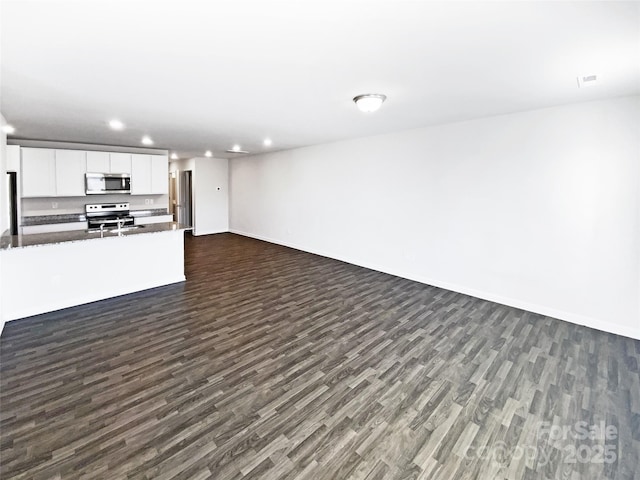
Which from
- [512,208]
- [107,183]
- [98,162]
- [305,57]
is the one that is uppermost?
[305,57]

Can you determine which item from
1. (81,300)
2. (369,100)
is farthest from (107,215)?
(369,100)

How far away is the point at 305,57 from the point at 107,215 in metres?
6.77

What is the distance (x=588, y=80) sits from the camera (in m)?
2.84

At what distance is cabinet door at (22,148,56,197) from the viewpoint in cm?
576

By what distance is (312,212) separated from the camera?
24.1 ft

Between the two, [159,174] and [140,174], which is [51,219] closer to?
[140,174]

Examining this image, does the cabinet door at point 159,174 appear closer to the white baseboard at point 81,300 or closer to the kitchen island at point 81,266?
the kitchen island at point 81,266

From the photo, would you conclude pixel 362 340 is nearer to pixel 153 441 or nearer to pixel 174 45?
pixel 153 441

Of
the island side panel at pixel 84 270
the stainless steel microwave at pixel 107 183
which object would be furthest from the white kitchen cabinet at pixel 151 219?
the island side panel at pixel 84 270

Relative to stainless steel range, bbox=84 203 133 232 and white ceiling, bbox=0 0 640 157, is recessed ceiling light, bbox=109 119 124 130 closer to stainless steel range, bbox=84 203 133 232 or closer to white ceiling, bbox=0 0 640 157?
white ceiling, bbox=0 0 640 157

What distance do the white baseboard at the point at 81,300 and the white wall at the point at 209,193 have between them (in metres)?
4.89

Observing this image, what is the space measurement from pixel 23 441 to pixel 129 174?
6286 millimetres

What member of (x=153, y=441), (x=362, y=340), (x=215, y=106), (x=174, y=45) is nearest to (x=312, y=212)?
(x=215, y=106)

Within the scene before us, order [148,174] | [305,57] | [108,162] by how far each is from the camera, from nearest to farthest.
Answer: [305,57]
[108,162]
[148,174]
